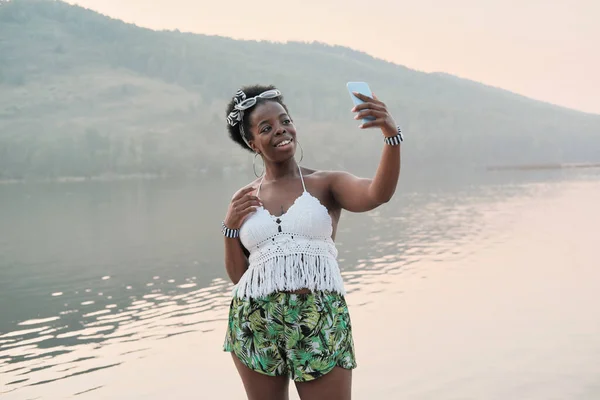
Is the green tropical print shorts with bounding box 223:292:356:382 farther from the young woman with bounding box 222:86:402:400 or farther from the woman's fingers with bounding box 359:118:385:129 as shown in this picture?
the woman's fingers with bounding box 359:118:385:129

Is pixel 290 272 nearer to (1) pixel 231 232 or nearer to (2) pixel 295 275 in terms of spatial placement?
(2) pixel 295 275

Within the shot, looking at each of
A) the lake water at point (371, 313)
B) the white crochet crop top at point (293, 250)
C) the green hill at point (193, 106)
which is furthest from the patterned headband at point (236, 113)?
the green hill at point (193, 106)

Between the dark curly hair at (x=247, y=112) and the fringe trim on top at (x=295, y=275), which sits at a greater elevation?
the dark curly hair at (x=247, y=112)

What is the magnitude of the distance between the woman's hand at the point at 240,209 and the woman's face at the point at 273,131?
161 mm

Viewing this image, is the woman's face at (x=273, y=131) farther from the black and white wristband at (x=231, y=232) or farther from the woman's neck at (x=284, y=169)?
the black and white wristband at (x=231, y=232)

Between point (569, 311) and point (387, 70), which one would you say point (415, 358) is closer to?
point (569, 311)

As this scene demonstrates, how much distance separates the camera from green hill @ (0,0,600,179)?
113375mm

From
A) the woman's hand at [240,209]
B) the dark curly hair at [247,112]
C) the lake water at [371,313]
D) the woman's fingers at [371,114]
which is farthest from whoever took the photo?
the lake water at [371,313]

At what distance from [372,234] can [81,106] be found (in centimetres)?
11030

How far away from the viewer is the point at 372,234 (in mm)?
27625

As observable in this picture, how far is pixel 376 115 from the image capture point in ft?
8.29

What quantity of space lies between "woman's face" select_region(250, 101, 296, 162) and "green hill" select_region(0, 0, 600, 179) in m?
105

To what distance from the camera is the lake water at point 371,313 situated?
7.98 meters

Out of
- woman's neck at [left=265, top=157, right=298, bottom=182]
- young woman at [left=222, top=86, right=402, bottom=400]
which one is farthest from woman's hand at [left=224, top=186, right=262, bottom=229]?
woman's neck at [left=265, top=157, right=298, bottom=182]
